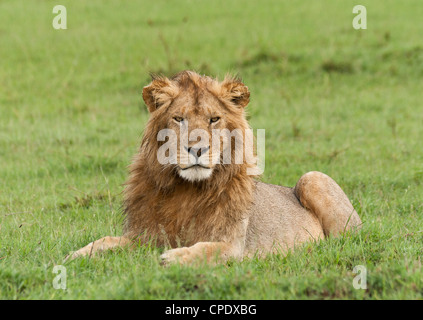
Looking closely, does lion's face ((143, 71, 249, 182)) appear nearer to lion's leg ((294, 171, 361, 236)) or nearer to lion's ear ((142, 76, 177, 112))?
lion's ear ((142, 76, 177, 112))

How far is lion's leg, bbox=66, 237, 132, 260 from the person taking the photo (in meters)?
5.17

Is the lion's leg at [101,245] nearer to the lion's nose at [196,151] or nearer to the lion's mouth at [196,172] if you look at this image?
the lion's mouth at [196,172]

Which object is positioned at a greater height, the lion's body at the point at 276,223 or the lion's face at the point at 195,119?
the lion's face at the point at 195,119

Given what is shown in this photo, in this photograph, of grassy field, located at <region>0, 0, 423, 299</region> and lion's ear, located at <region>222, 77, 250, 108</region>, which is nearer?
grassy field, located at <region>0, 0, 423, 299</region>

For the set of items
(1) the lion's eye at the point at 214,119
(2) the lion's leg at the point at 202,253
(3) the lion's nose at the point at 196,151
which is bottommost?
(2) the lion's leg at the point at 202,253

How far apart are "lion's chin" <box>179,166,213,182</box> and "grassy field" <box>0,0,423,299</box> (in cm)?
62

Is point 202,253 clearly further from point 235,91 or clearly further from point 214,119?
point 235,91

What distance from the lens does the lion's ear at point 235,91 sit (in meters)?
5.47

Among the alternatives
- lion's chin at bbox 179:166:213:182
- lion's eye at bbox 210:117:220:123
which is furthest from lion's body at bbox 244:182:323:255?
lion's eye at bbox 210:117:220:123

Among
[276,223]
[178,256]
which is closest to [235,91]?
[276,223]

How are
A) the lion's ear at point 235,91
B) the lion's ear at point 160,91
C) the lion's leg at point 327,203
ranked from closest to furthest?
the lion's ear at point 160,91 < the lion's ear at point 235,91 < the lion's leg at point 327,203

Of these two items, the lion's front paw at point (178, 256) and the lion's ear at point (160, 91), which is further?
the lion's ear at point (160, 91)

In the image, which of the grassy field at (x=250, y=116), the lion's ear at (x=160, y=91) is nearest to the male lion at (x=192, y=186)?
the lion's ear at (x=160, y=91)
